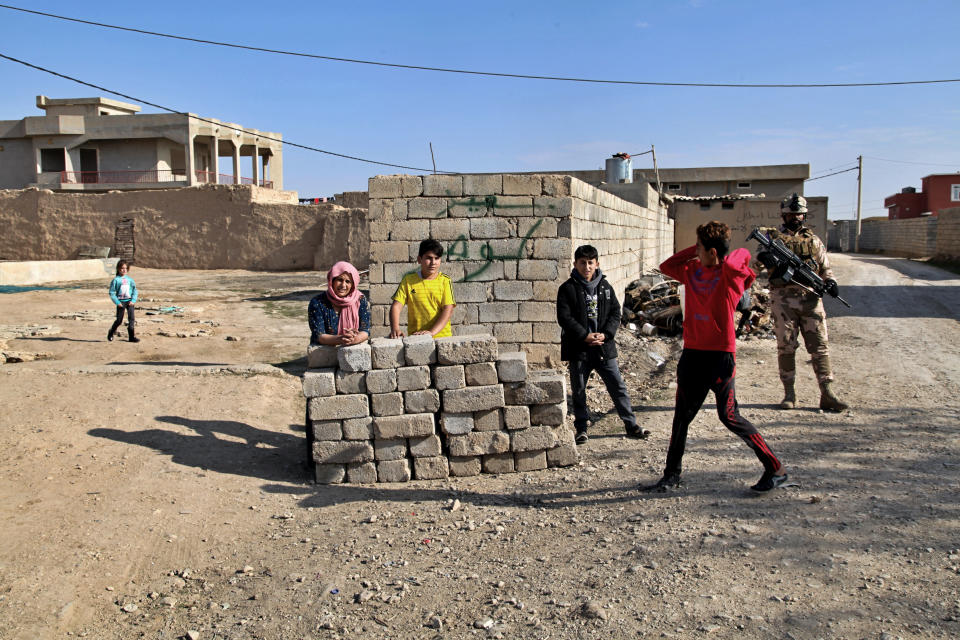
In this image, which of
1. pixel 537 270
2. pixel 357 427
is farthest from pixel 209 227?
pixel 357 427

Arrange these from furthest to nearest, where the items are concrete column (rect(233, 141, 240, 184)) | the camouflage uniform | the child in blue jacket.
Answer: concrete column (rect(233, 141, 240, 184)) < the child in blue jacket < the camouflage uniform

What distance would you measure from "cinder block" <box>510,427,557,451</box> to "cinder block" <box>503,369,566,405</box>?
0.70 ft

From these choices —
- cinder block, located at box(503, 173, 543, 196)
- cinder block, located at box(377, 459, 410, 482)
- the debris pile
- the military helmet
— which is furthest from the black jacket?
the debris pile

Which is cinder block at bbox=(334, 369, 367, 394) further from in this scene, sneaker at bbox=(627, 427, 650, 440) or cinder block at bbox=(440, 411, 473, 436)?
sneaker at bbox=(627, 427, 650, 440)

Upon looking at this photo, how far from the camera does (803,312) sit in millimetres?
6168

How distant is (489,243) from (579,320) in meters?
2.95

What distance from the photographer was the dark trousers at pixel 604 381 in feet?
18.2

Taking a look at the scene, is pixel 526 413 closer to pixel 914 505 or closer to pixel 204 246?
pixel 914 505

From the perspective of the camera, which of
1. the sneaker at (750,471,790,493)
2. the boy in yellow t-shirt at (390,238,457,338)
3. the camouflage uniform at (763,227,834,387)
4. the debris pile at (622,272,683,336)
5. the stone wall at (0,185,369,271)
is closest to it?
the sneaker at (750,471,790,493)

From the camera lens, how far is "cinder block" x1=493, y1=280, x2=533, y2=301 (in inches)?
324

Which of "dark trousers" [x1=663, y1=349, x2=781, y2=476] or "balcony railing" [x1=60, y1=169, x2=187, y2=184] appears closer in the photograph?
"dark trousers" [x1=663, y1=349, x2=781, y2=476]

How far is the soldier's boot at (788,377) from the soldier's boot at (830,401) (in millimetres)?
241

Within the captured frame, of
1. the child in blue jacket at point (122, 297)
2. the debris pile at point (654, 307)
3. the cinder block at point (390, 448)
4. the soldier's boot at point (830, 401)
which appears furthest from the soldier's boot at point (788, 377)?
the child in blue jacket at point (122, 297)

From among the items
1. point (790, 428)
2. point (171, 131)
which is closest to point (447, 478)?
A: point (790, 428)
